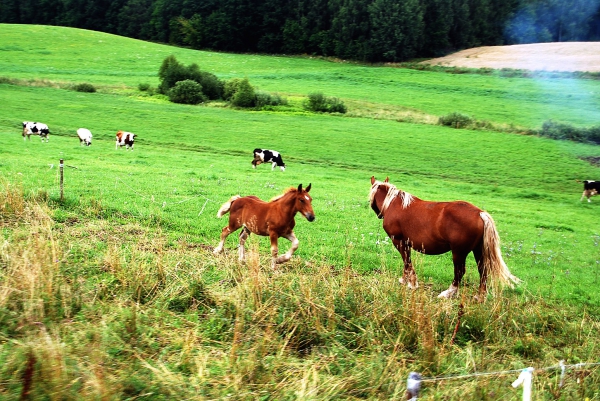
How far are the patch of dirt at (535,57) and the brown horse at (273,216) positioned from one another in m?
66.7

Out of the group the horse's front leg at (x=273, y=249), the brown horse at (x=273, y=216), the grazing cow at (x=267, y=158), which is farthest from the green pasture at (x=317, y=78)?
the horse's front leg at (x=273, y=249)

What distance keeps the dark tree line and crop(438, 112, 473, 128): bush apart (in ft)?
119

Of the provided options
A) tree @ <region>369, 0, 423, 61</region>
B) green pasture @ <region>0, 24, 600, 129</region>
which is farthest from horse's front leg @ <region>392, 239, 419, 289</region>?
tree @ <region>369, 0, 423, 61</region>

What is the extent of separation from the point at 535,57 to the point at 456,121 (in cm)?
4106

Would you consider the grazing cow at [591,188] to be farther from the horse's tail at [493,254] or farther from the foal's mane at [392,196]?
the horse's tail at [493,254]

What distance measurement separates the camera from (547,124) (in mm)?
42469

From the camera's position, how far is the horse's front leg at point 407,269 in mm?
9203

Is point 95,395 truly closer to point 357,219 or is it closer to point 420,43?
point 357,219

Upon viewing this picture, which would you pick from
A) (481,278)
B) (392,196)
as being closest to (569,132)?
(392,196)

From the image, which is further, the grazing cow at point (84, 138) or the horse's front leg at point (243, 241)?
the grazing cow at point (84, 138)

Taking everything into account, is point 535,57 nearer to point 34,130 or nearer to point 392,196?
point 34,130

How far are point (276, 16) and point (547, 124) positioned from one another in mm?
67405

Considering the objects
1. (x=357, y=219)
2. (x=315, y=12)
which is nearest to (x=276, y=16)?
(x=315, y=12)

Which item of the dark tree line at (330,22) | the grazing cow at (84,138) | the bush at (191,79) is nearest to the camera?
the grazing cow at (84,138)
